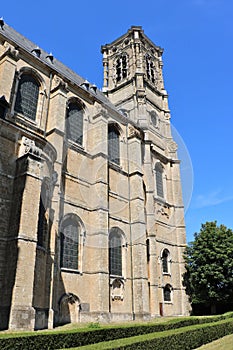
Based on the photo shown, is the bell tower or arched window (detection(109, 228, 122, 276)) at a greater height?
the bell tower

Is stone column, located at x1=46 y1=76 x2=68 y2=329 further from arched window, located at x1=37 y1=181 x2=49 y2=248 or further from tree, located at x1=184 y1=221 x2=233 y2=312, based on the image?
tree, located at x1=184 y1=221 x2=233 y2=312

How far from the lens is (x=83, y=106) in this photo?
21.7 metres

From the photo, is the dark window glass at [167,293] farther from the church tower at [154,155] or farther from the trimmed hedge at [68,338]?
the trimmed hedge at [68,338]

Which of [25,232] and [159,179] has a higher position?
[159,179]

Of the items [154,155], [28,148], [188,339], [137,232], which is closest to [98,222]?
[137,232]

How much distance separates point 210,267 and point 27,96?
59.4ft

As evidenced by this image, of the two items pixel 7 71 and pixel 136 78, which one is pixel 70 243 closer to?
pixel 7 71

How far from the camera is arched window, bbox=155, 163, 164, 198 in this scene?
1078 inches

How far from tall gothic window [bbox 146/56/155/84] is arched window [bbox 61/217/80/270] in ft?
79.6

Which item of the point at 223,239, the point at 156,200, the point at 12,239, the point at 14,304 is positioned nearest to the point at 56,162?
the point at 12,239

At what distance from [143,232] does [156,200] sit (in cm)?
548

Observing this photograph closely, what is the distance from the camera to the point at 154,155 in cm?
2823

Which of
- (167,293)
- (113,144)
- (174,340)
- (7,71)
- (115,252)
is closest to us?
(174,340)

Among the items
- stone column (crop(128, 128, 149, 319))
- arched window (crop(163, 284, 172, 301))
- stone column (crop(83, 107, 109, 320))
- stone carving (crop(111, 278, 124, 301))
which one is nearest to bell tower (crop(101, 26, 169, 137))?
stone column (crop(128, 128, 149, 319))
